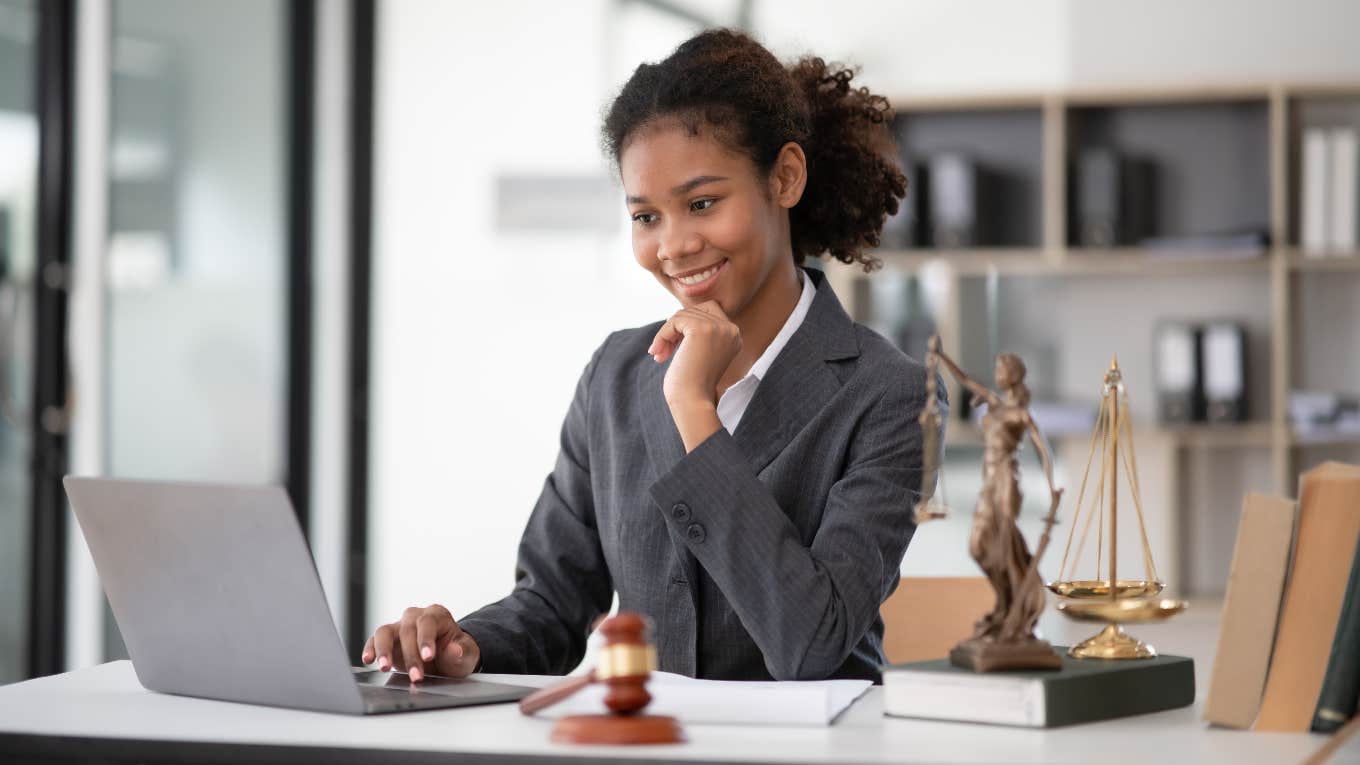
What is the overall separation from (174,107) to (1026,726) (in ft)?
11.5

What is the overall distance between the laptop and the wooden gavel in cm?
23

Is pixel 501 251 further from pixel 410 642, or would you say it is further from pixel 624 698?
pixel 624 698

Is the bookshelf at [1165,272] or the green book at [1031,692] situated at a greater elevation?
the bookshelf at [1165,272]

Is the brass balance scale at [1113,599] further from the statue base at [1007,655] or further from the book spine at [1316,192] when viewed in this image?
the book spine at [1316,192]

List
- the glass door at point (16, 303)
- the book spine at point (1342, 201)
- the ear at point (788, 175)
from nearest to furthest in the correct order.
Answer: the ear at point (788, 175)
the glass door at point (16, 303)
the book spine at point (1342, 201)

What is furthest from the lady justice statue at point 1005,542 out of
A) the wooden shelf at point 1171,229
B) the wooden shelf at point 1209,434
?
the wooden shelf at point 1171,229

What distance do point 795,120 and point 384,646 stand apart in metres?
0.77

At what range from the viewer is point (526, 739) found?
122 cm

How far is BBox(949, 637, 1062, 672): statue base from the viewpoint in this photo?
1.27 meters

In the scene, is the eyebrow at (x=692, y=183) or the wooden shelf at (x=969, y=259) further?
the wooden shelf at (x=969, y=259)

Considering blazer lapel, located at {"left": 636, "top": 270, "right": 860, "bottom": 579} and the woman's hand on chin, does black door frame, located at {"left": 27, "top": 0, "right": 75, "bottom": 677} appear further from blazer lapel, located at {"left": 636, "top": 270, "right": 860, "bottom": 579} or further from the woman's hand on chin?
the woman's hand on chin

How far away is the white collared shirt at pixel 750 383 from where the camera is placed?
1.82 m

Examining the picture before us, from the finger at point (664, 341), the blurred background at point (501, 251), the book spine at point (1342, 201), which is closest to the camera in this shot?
the finger at point (664, 341)

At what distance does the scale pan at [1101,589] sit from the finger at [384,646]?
2.11ft
